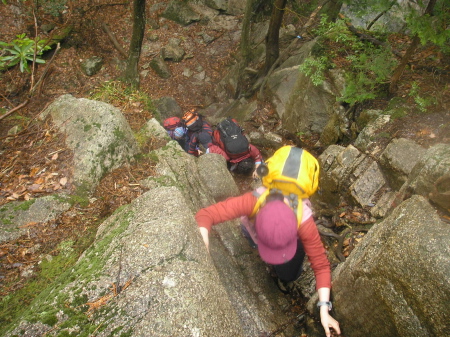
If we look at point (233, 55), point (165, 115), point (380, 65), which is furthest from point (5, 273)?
point (233, 55)

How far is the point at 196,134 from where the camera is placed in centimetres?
828

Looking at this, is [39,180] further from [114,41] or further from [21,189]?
[114,41]

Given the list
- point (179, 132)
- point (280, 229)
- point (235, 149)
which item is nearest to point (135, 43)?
point (179, 132)

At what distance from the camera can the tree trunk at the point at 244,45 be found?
32.3ft

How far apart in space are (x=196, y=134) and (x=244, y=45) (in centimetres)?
475

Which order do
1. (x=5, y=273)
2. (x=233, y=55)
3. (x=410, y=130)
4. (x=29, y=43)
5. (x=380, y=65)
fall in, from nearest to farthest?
1. (x=5, y=273)
2. (x=29, y=43)
3. (x=410, y=130)
4. (x=380, y=65)
5. (x=233, y=55)

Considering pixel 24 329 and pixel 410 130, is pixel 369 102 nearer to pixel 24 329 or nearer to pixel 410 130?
pixel 410 130

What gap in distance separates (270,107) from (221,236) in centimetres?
670

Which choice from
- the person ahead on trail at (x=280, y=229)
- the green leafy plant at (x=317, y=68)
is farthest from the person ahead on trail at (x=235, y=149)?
the person ahead on trail at (x=280, y=229)

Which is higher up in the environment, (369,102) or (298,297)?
(369,102)

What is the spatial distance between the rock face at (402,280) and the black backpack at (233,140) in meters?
4.64

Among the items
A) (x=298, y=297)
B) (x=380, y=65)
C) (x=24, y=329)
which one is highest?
(x=380, y=65)

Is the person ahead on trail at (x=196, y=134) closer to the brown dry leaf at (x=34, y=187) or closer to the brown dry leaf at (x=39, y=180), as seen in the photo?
the brown dry leaf at (x=39, y=180)

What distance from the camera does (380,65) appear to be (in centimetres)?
605
